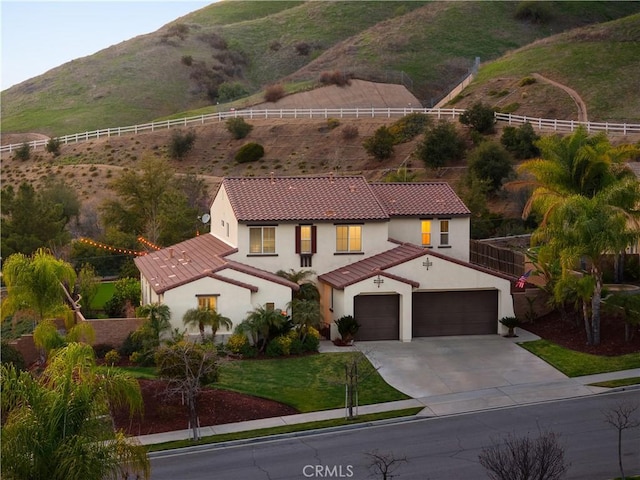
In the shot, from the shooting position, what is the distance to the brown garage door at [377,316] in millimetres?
36406

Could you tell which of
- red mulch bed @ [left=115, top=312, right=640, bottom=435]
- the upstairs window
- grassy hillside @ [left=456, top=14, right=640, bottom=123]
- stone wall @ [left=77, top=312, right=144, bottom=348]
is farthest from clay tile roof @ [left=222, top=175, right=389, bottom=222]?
grassy hillside @ [left=456, top=14, right=640, bottom=123]

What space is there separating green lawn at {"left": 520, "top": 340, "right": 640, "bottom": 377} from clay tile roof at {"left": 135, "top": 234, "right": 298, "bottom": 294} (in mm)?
9608

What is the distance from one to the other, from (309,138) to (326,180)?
42132mm

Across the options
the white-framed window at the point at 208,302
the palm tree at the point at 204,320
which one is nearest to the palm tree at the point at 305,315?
the palm tree at the point at 204,320

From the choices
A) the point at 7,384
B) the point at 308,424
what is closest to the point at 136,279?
the point at 308,424

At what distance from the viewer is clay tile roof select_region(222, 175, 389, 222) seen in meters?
38.6

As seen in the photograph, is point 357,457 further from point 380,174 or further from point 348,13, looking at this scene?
point 348,13

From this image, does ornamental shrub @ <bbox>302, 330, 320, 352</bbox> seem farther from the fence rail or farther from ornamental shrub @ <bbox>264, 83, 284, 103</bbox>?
ornamental shrub @ <bbox>264, 83, 284, 103</bbox>

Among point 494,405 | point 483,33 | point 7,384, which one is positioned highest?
point 483,33

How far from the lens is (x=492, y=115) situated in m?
75.0

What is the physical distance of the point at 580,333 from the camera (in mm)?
36031

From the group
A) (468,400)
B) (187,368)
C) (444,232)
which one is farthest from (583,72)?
(187,368)

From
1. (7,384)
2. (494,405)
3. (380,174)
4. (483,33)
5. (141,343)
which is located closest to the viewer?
(7,384)

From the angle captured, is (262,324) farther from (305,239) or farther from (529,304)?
(529,304)
